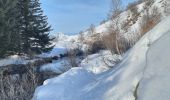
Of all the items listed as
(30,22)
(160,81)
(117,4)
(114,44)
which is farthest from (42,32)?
(160,81)

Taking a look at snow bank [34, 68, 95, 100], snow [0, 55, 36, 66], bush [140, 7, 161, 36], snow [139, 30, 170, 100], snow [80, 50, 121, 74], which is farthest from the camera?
snow [0, 55, 36, 66]

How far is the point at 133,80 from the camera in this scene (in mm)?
6984

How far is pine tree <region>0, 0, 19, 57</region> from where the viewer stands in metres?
37.4

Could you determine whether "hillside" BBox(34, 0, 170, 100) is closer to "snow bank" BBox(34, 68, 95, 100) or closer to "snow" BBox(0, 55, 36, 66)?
"snow bank" BBox(34, 68, 95, 100)

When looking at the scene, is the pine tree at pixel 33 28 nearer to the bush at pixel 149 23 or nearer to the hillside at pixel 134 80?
the bush at pixel 149 23

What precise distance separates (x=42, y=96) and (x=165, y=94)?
4.01 meters

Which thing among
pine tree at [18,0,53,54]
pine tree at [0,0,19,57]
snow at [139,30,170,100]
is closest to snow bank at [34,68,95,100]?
snow at [139,30,170,100]

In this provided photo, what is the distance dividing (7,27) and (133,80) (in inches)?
1262

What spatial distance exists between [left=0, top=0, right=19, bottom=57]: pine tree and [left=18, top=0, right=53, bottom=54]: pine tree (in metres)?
7.26

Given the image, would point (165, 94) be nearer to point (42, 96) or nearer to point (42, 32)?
point (42, 96)

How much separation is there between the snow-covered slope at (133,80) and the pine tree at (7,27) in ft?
91.3

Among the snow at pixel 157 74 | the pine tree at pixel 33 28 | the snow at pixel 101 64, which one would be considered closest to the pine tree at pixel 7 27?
the pine tree at pixel 33 28

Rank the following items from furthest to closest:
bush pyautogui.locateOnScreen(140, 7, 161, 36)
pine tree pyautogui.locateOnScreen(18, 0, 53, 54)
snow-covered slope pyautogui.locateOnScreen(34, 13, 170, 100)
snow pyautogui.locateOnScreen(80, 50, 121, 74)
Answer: pine tree pyautogui.locateOnScreen(18, 0, 53, 54)
bush pyautogui.locateOnScreen(140, 7, 161, 36)
snow pyautogui.locateOnScreen(80, 50, 121, 74)
snow-covered slope pyautogui.locateOnScreen(34, 13, 170, 100)

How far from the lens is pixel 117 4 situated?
40.2 meters
